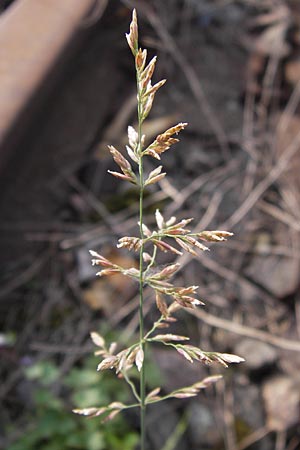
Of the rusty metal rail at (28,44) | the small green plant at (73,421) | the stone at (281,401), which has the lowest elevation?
the stone at (281,401)

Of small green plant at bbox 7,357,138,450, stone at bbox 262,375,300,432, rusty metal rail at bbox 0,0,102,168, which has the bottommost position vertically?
stone at bbox 262,375,300,432

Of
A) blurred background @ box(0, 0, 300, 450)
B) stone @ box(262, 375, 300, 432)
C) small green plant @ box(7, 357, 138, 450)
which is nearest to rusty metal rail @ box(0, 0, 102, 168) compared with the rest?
blurred background @ box(0, 0, 300, 450)

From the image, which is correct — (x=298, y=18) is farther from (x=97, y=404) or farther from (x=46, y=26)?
(x=97, y=404)

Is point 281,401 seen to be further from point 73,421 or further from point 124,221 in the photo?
point 124,221

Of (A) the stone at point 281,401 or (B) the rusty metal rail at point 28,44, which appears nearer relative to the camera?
(B) the rusty metal rail at point 28,44

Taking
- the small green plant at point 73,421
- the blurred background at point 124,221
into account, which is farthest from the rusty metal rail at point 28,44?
the small green plant at point 73,421

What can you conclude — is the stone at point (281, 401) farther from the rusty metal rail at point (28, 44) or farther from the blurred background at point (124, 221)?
the rusty metal rail at point (28, 44)

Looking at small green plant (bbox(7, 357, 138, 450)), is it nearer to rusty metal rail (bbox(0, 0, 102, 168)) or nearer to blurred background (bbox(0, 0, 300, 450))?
blurred background (bbox(0, 0, 300, 450))
